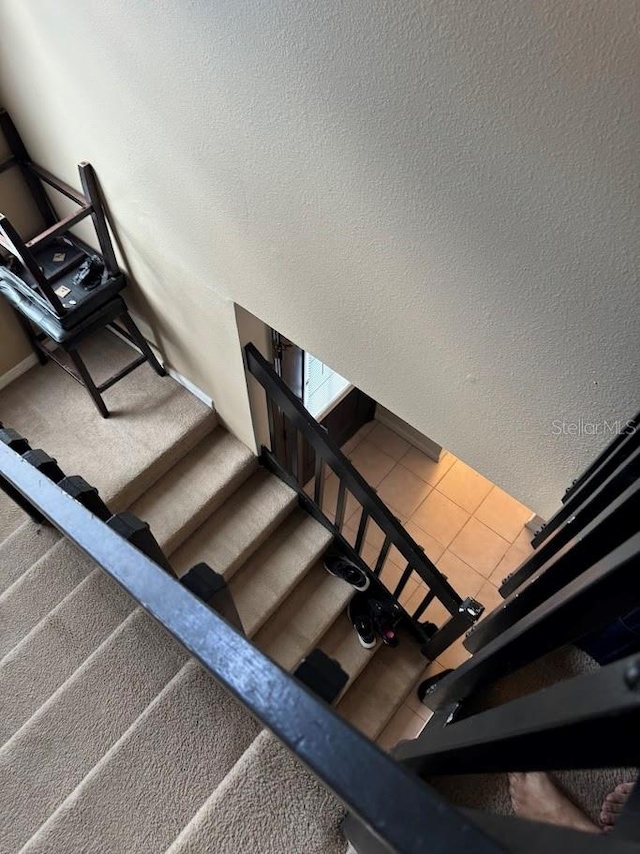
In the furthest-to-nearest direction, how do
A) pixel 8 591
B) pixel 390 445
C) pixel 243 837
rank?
pixel 390 445, pixel 8 591, pixel 243 837

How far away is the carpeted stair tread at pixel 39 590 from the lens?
204 centimetres

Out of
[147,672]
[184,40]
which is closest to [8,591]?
[147,672]

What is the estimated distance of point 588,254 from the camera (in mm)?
1052

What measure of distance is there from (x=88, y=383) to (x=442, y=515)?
8.10 feet

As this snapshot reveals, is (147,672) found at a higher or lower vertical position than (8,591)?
higher

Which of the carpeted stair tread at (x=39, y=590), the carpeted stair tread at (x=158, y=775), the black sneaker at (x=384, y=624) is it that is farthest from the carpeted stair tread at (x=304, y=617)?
the carpeted stair tread at (x=158, y=775)

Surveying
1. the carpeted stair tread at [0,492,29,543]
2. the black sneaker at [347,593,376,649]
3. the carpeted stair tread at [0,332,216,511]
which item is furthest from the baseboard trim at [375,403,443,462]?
the carpeted stair tread at [0,492,29,543]

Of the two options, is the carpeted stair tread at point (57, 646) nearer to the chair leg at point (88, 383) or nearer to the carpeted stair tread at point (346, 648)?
the chair leg at point (88, 383)

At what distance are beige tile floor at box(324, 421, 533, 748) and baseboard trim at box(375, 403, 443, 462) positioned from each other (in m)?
0.04

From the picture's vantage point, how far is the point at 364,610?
2.92m

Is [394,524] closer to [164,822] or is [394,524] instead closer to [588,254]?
[164,822]

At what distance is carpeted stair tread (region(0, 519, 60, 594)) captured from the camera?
220cm

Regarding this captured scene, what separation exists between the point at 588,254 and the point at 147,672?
1640mm

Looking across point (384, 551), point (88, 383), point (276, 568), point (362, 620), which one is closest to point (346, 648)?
point (362, 620)
